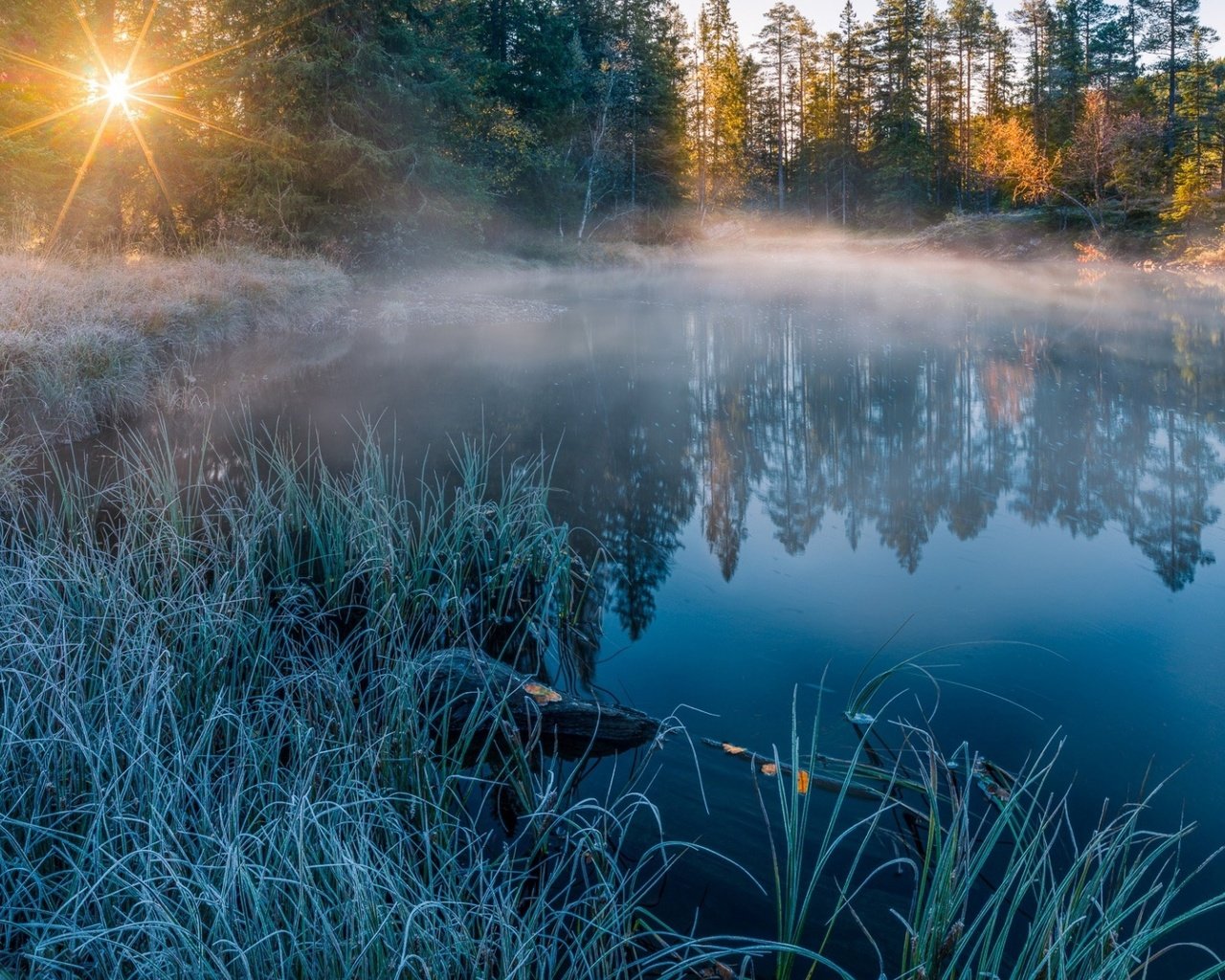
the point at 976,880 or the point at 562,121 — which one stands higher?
the point at 562,121

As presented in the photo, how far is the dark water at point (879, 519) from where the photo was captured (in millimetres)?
3649

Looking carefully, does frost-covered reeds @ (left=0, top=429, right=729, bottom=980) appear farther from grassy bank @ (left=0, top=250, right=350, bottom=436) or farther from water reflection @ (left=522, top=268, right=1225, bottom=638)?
grassy bank @ (left=0, top=250, right=350, bottom=436)

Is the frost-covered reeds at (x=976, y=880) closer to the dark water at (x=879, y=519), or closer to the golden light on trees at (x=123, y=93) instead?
the dark water at (x=879, y=519)

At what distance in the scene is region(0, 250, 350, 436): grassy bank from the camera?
7.96 meters

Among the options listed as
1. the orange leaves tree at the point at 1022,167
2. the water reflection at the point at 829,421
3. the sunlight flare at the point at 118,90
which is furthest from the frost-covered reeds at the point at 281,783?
the orange leaves tree at the point at 1022,167

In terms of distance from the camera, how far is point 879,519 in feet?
21.5

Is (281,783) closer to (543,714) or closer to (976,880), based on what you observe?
(543,714)

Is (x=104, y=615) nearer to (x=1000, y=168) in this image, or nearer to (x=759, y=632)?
(x=759, y=632)

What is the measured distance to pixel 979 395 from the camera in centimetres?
1074

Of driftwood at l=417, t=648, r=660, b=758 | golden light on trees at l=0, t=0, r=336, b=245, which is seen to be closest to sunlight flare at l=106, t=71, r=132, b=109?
golden light on trees at l=0, t=0, r=336, b=245

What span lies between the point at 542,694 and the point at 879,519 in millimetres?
3772

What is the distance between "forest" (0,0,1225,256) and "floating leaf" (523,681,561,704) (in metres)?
13.4

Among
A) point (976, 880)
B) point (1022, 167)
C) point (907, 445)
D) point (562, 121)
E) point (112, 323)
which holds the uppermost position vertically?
point (562, 121)

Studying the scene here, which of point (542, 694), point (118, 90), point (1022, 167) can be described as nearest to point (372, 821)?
point (542, 694)
